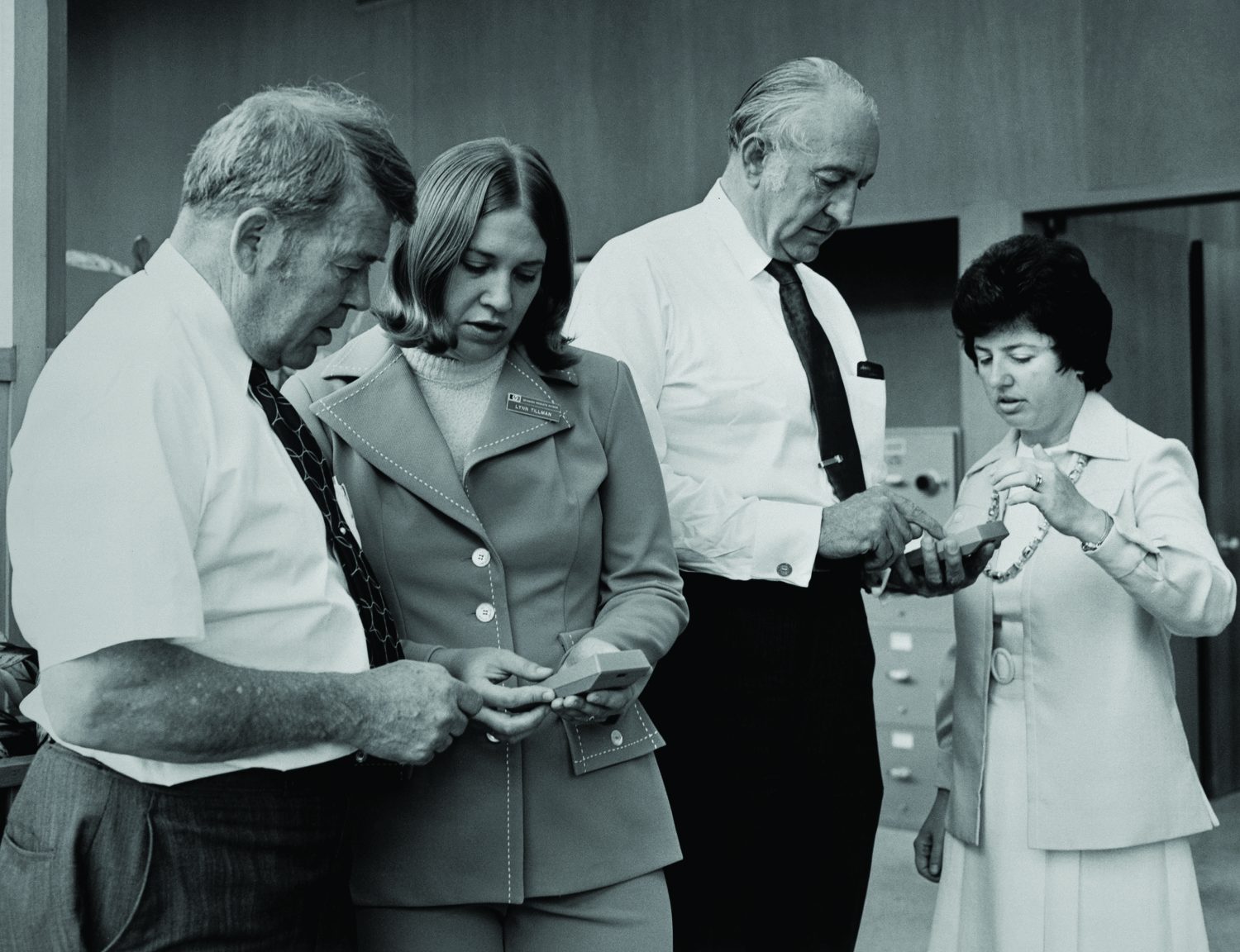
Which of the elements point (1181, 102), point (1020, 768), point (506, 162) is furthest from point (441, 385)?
point (1181, 102)

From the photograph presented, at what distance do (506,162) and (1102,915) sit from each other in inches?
57.9

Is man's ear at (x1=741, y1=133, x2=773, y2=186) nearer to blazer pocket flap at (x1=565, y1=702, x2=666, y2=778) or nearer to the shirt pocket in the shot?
the shirt pocket

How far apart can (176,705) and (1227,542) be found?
561 centimetres

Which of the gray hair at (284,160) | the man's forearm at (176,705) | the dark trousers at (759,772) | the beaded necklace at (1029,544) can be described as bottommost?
the dark trousers at (759,772)

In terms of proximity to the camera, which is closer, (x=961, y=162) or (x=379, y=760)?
(x=379, y=760)

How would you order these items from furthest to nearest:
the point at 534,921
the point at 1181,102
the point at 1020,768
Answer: the point at 1181,102 → the point at 1020,768 → the point at 534,921

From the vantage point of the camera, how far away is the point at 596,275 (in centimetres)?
214

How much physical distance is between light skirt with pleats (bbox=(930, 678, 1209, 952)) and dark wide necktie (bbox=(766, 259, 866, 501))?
1.58 feet

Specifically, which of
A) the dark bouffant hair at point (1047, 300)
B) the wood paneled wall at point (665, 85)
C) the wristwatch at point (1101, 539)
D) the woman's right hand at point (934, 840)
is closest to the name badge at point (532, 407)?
the wristwatch at point (1101, 539)

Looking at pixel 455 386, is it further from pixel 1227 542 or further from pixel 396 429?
pixel 1227 542

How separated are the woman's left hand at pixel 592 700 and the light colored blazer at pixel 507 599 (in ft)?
0.09

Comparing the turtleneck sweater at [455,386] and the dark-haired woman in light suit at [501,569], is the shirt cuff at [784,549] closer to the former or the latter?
the dark-haired woman in light suit at [501,569]

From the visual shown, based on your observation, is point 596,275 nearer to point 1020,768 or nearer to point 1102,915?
point 1020,768

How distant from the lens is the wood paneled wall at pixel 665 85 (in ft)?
15.9
